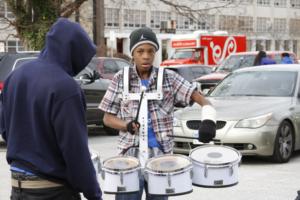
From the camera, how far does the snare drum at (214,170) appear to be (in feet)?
14.1

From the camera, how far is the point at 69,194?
3455 millimetres

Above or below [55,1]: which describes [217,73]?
below

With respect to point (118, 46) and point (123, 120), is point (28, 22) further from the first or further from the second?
point (118, 46)

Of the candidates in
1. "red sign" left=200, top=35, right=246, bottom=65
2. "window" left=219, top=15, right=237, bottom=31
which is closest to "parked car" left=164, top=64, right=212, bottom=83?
"red sign" left=200, top=35, right=246, bottom=65

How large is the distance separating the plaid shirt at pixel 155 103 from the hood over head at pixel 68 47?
111cm

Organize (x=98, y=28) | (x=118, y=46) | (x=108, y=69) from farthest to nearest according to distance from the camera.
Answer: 1. (x=118, y=46)
2. (x=98, y=28)
3. (x=108, y=69)

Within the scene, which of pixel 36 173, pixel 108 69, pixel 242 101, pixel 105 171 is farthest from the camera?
pixel 108 69

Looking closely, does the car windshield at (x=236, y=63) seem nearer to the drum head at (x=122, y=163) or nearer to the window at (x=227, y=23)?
the drum head at (x=122, y=163)

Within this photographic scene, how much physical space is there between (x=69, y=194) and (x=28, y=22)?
757 inches

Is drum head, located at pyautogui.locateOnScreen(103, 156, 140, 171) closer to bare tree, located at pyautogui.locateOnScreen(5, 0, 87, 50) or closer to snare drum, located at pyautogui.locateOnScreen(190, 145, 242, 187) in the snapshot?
snare drum, located at pyautogui.locateOnScreen(190, 145, 242, 187)

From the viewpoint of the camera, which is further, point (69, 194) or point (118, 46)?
point (118, 46)

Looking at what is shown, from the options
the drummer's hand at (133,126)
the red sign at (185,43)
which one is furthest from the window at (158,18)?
the drummer's hand at (133,126)

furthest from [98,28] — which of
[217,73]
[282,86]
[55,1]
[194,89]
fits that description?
[194,89]

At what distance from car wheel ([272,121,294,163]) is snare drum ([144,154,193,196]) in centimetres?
536
